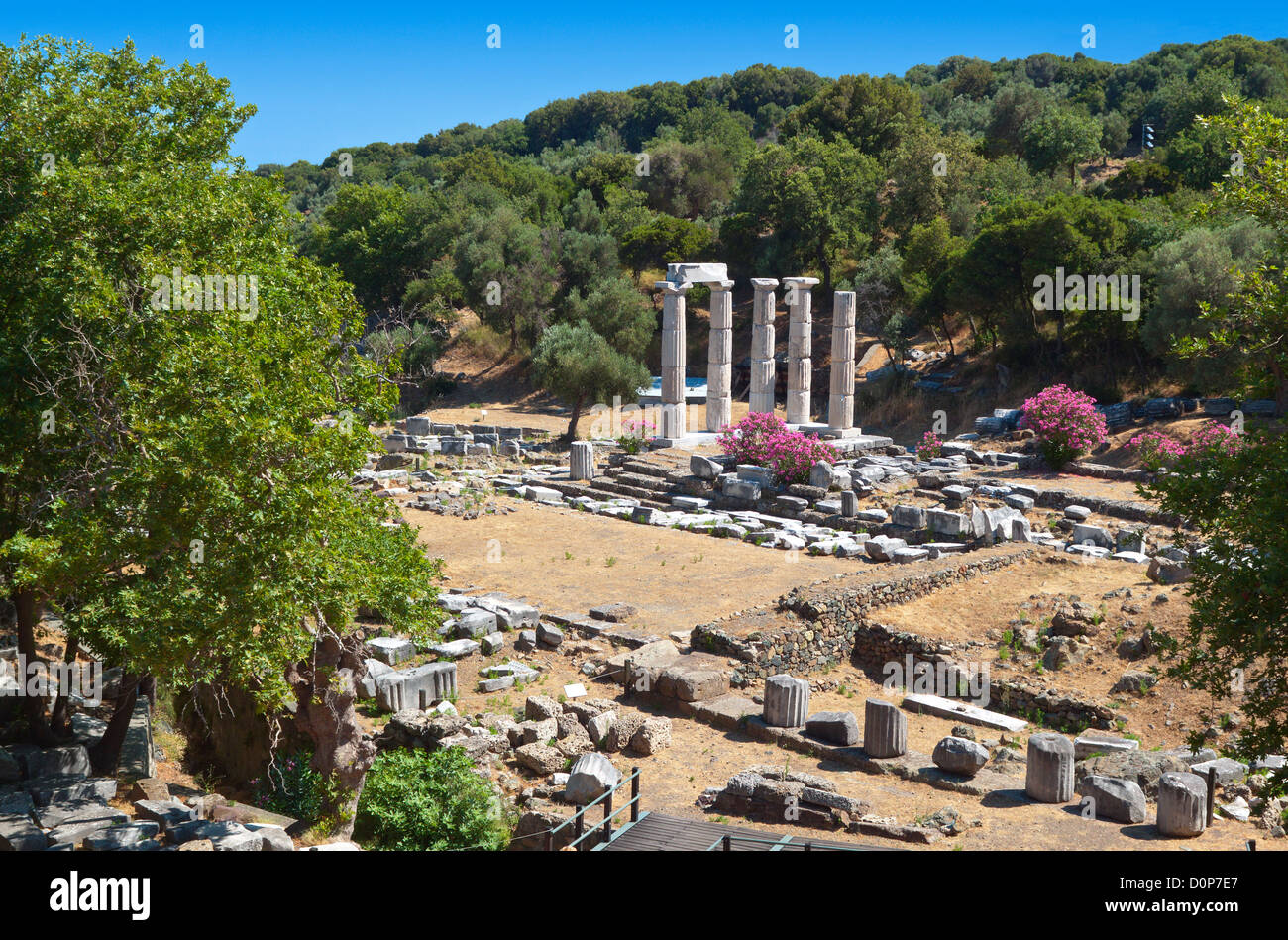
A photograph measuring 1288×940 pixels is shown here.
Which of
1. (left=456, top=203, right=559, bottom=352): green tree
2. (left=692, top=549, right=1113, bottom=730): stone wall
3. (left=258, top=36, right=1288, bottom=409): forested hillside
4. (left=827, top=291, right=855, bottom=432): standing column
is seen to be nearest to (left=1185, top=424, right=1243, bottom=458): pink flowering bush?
(left=258, top=36, right=1288, bottom=409): forested hillside

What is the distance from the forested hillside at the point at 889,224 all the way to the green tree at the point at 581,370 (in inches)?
4.7

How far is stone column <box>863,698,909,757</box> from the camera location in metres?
13.8

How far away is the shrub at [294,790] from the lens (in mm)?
11906

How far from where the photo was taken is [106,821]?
10266mm

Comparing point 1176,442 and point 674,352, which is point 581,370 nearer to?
point 674,352

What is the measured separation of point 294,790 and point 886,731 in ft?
22.9

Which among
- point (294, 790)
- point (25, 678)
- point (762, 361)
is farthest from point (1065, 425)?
point (25, 678)

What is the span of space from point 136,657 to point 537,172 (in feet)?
197

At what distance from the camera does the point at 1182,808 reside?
444 inches

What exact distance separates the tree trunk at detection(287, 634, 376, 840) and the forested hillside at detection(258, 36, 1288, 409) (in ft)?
73.4

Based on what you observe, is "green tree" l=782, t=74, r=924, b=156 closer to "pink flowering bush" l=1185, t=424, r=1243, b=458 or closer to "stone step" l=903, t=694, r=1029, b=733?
"pink flowering bush" l=1185, t=424, r=1243, b=458

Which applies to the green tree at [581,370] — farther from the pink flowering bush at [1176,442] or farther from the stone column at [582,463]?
the pink flowering bush at [1176,442]

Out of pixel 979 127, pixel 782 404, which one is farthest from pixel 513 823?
pixel 979 127

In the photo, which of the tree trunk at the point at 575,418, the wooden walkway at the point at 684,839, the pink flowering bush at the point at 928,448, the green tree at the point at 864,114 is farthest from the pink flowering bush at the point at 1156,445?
the green tree at the point at 864,114
